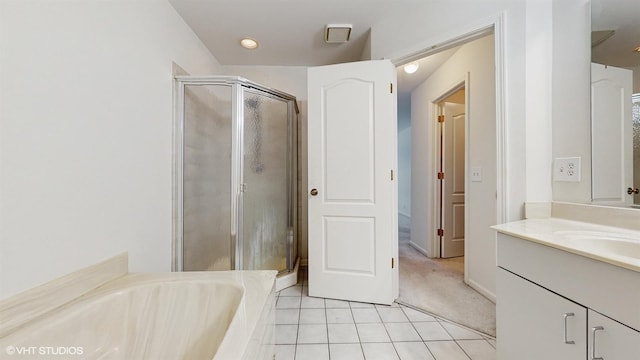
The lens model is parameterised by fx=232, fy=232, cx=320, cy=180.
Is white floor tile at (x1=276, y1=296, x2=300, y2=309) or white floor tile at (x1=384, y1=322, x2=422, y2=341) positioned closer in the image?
white floor tile at (x1=384, y1=322, x2=422, y2=341)

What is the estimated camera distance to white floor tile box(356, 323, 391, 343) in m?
1.46

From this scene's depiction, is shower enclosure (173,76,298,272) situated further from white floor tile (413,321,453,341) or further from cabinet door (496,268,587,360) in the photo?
cabinet door (496,268,587,360)

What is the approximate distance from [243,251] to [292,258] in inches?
24.5

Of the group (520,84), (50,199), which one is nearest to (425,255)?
(520,84)

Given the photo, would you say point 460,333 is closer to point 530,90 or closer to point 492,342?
point 492,342

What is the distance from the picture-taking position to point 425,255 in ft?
10.0

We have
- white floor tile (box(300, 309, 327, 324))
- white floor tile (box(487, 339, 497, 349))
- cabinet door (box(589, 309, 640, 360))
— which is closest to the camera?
cabinet door (box(589, 309, 640, 360))

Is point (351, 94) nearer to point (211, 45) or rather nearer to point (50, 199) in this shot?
point (211, 45)

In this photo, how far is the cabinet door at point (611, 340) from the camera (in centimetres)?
63

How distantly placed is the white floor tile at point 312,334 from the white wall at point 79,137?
1041 millimetres

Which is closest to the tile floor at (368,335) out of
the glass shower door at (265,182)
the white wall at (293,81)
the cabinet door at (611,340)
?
the glass shower door at (265,182)

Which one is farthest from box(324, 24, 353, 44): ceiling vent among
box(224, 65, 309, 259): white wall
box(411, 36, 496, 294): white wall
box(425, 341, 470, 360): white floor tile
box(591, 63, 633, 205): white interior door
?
box(425, 341, 470, 360): white floor tile

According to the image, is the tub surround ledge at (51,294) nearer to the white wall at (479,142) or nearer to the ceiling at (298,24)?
the ceiling at (298,24)

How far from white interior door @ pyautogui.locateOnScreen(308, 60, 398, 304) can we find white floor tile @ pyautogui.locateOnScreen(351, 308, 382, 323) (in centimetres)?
11
